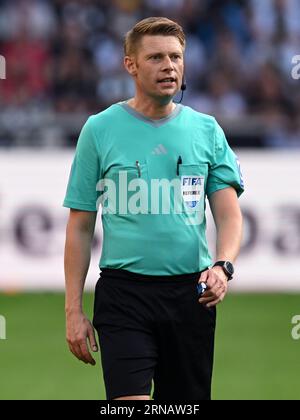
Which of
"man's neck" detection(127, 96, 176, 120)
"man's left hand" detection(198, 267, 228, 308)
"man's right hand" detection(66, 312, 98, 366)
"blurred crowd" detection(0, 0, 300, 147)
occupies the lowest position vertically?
"man's right hand" detection(66, 312, 98, 366)

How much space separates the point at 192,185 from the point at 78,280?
0.70 meters

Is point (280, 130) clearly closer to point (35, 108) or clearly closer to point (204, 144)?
point (35, 108)

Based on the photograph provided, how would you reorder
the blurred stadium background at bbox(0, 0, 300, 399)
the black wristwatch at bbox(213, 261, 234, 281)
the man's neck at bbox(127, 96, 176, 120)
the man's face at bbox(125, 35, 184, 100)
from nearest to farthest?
1. the black wristwatch at bbox(213, 261, 234, 281)
2. the man's face at bbox(125, 35, 184, 100)
3. the man's neck at bbox(127, 96, 176, 120)
4. the blurred stadium background at bbox(0, 0, 300, 399)

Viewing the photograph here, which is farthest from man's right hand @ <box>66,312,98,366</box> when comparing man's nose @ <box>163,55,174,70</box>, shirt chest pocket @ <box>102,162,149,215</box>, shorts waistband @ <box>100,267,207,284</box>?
man's nose @ <box>163,55,174,70</box>

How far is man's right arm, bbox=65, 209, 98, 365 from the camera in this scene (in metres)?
5.52

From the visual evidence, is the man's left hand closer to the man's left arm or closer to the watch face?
the watch face

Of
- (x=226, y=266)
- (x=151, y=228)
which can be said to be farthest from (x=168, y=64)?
(x=226, y=266)

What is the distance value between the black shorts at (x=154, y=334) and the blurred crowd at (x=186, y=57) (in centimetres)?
987

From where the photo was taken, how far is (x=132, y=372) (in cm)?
536

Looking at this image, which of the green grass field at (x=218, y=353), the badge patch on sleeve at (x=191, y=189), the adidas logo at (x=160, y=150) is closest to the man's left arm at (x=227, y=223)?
the badge patch on sleeve at (x=191, y=189)

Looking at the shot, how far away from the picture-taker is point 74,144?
1470cm

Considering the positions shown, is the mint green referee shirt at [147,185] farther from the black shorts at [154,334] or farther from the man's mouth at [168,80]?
the man's mouth at [168,80]

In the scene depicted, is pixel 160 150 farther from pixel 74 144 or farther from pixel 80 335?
pixel 74 144

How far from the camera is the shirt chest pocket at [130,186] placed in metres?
5.48
